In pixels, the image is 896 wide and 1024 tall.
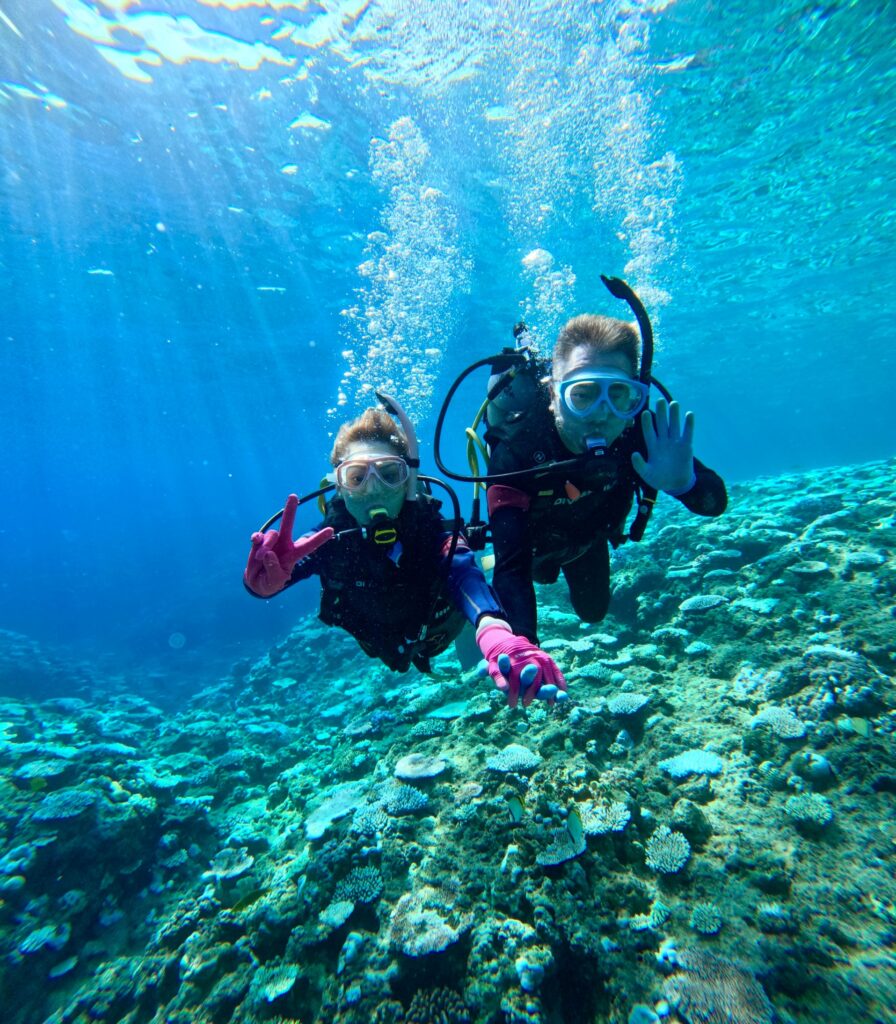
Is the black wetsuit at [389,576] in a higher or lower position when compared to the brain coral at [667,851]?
higher

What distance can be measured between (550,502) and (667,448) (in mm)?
872

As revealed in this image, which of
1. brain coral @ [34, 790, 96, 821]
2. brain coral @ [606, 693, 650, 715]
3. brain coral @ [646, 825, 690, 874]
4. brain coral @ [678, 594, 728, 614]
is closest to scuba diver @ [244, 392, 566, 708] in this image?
brain coral @ [646, 825, 690, 874]

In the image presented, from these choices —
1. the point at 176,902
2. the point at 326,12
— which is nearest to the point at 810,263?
the point at 326,12

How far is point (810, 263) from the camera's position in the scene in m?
25.4

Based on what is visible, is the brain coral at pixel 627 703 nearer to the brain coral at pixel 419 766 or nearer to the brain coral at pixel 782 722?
the brain coral at pixel 782 722

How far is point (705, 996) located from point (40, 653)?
2983cm


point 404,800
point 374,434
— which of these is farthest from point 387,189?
point 404,800

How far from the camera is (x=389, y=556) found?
146 inches

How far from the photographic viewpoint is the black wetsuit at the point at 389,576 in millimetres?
3672

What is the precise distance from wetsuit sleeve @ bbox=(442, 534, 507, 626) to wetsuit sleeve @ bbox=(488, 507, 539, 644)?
99mm

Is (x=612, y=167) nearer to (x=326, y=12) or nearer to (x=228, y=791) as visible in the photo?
(x=326, y=12)

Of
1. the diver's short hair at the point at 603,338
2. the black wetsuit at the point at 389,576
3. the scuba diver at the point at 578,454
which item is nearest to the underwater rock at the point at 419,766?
the black wetsuit at the point at 389,576

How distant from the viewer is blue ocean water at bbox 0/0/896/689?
11453 millimetres

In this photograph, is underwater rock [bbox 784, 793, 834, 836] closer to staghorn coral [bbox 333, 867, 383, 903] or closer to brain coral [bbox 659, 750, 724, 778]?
brain coral [bbox 659, 750, 724, 778]
